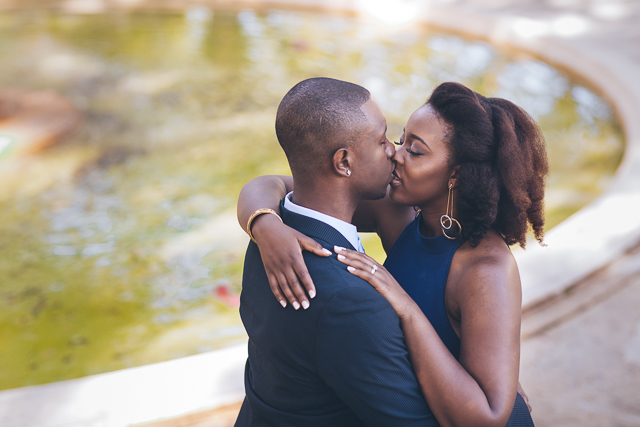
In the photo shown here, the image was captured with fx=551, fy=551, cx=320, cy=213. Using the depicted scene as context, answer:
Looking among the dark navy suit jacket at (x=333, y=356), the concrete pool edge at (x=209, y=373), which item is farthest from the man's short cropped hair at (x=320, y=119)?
the concrete pool edge at (x=209, y=373)

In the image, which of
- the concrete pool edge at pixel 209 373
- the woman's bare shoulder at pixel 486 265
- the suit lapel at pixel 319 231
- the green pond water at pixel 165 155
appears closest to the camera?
the suit lapel at pixel 319 231

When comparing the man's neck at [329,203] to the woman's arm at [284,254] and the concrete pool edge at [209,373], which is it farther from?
the concrete pool edge at [209,373]

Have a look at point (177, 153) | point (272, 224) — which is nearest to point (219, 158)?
point (177, 153)

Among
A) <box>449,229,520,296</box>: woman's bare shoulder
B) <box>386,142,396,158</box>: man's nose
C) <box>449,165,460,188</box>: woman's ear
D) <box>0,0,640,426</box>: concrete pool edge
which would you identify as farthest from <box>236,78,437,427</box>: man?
<box>0,0,640,426</box>: concrete pool edge

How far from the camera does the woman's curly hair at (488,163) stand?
7.14ft

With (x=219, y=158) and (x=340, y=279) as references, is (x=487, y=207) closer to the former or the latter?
(x=340, y=279)

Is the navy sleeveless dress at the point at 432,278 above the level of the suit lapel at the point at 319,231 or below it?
below

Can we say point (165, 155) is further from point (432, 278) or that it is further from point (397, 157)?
point (432, 278)

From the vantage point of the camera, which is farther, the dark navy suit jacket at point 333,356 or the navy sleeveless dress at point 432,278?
the navy sleeveless dress at point 432,278

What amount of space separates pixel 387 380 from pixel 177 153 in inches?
229

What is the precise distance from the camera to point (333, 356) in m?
1.71

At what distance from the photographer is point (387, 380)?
1.71 meters

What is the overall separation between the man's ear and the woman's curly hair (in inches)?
19.9

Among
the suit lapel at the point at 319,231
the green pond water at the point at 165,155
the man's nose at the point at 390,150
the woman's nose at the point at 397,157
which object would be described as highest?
the man's nose at the point at 390,150
